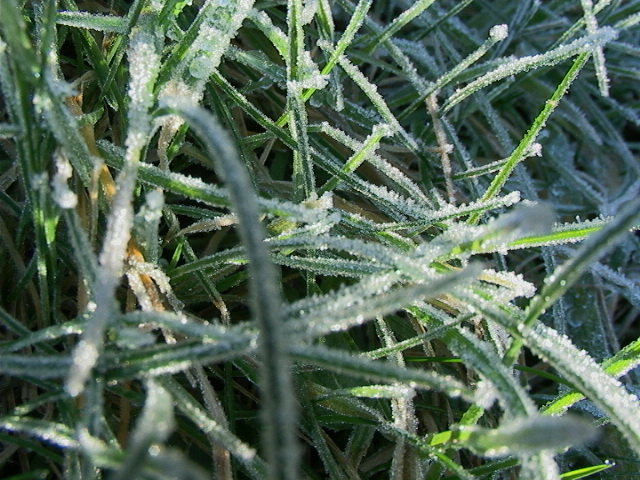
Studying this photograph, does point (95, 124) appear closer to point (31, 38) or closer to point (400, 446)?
point (31, 38)

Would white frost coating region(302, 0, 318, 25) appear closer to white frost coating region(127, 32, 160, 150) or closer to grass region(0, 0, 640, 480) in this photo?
grass region(0, 0, 640, 480)

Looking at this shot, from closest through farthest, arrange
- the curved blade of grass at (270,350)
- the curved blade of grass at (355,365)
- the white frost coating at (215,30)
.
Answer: the curved blade of grass at (270,350), the curved blade of grass at (355,365), the white frost coating at (215,30)

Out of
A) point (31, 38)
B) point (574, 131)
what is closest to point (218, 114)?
point (31, 38)

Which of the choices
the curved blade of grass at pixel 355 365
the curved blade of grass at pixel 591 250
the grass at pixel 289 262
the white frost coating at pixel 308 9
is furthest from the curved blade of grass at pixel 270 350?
the white frost coating at pixel 308 9

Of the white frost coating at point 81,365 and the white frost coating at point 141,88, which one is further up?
the white frost coating at point 141,88

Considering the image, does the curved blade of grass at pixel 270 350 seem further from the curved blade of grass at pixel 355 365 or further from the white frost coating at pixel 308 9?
the white frost coating at pixel 308 9

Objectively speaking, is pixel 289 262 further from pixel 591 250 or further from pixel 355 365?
pixel 591 250

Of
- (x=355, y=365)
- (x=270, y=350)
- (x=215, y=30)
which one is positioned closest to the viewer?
(x=270, y=350)

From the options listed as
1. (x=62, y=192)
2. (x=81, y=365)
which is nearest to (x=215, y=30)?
(x=62, y=192)

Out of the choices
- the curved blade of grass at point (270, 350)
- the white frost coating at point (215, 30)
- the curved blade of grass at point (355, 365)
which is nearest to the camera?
the curved blade of grass at point (270, 350)

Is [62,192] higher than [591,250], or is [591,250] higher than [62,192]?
[62,192]
